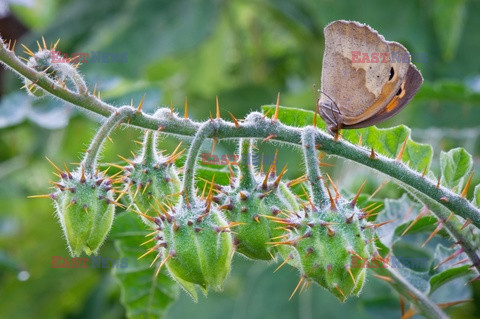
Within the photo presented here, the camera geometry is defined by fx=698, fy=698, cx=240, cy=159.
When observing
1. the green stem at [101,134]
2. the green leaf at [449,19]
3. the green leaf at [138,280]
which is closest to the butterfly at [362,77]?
the green stem at [101,134]

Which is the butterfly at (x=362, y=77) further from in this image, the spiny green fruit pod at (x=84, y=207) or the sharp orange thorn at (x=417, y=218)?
the spiny green fruit pod at (x=84, y=207)

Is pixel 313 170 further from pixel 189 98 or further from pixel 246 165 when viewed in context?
pixel 189 98

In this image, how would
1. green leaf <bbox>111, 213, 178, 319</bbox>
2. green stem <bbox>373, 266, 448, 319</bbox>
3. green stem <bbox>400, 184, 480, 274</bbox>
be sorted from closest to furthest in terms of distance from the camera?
green stem <bbox>400, 184, 480, 274</bbox> → green stem <bbox>373, 266, 448, 319</bbox> → green leaf <bbox>111, 213, 178, 319</bbox>

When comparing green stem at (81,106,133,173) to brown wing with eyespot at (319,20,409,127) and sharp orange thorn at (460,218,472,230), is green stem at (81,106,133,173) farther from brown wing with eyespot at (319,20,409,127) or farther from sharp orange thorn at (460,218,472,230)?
sharp orange thorn at (460,218,472,230)

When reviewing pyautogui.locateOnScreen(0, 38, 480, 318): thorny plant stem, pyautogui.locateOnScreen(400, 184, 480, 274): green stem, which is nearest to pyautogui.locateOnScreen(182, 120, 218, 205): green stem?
pyautogui.locateOnScreen(0, 38, 480, 318): thorny plant stem

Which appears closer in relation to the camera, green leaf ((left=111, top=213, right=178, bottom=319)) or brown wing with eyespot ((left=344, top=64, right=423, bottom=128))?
brown wing with eyespot ((left=344, top=64, right=423, bottom=128))

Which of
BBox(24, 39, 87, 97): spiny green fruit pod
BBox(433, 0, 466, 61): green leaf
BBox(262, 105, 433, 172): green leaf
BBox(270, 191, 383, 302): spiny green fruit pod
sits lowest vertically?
BBox(270, 191, 383, 302): spiny green fruit pod

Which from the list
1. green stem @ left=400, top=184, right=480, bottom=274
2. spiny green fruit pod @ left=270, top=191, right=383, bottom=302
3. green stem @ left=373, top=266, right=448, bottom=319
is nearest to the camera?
spiny green fruit pod @ left=270, top=191, right=383, bottom=302
